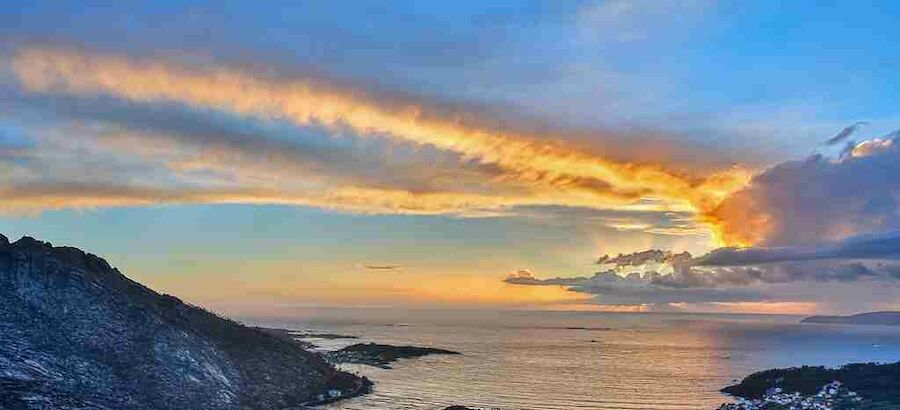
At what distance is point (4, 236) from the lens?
2488 inches

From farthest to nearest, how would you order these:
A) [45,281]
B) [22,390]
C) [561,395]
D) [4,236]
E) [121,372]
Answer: [561,395]
[4,236]
[45,281]
[121,372]
[22,390]

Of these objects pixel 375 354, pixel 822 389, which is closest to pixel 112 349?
pixel 822 389

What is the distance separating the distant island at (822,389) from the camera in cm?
6244

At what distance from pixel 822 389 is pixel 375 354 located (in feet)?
269

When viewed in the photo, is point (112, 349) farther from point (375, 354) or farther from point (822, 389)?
point (375, 354)

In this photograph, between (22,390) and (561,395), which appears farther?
(561,395)

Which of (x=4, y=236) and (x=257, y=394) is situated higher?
(x=4, y=236)

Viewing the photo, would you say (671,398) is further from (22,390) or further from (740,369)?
(22,390)

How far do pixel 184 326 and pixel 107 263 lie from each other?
33.1 feet

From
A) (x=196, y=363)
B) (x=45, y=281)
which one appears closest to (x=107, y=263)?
(x=45, y=281)

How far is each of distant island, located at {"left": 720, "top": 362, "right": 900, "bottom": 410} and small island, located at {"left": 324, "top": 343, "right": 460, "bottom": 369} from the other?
56.5 m

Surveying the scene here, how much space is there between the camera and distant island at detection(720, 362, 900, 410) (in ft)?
205

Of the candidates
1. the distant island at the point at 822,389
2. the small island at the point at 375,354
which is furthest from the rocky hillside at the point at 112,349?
the small island at the point at 375,354

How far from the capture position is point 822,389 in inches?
2886
